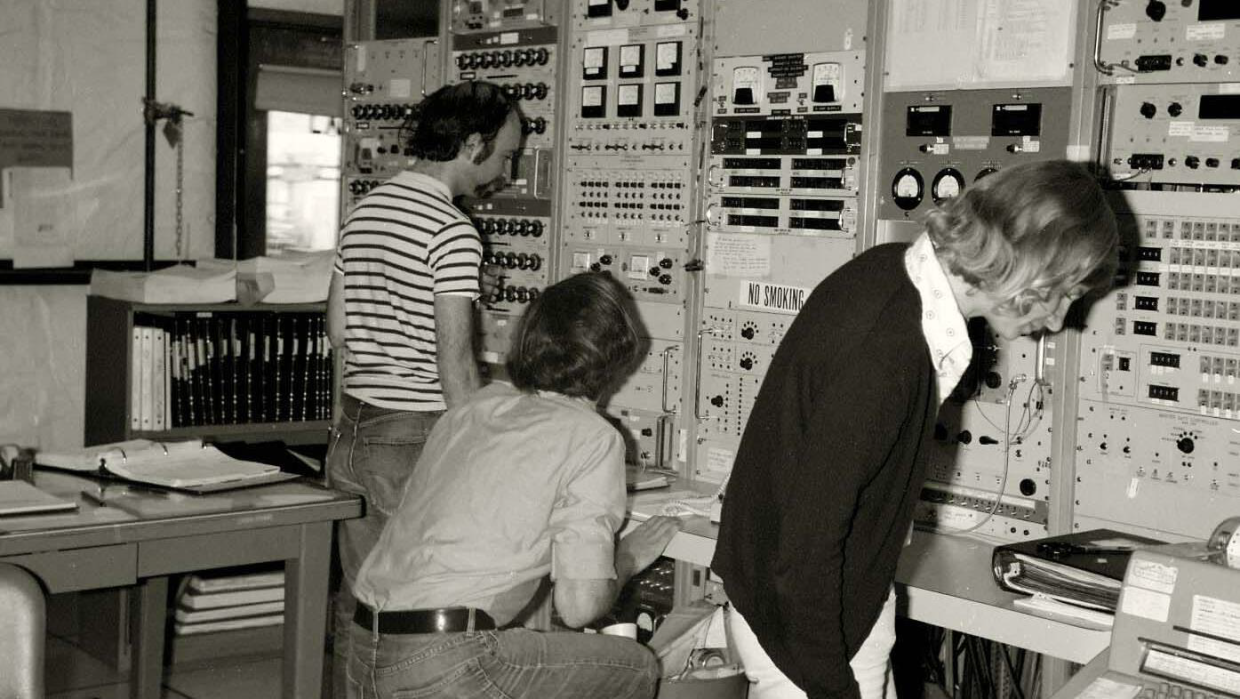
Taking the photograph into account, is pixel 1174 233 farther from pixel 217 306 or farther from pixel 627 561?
pixel 217 306

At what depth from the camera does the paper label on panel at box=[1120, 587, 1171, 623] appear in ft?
6.79

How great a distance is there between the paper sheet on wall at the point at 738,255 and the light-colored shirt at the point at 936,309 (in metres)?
1.54

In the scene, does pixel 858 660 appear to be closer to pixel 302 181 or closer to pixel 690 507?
pixel 690 507

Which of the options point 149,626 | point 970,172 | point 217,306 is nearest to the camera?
point 970,172

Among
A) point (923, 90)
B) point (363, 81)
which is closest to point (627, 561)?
point (923, 90)

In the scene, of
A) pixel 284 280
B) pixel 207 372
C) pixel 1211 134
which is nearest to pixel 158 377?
pixel 207 372

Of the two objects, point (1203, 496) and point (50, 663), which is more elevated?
point (1203, 496)

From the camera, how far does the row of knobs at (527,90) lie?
403cm

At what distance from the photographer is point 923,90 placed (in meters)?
3.16

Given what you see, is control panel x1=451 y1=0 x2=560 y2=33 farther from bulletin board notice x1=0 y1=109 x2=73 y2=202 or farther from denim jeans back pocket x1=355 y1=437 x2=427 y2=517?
bulletin board notice x1=0 y1=109 x2=73 y2=202

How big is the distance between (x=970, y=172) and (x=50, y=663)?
11.2ft

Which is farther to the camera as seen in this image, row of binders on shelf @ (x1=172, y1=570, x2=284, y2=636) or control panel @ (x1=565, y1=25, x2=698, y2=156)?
row of binders on shelf @ (x1=172, y1=570, x2=284, y2=636)

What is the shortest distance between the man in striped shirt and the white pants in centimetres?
127

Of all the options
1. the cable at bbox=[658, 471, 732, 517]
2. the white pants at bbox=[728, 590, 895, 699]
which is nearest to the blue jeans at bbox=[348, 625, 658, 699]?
the white pants at bbox=[728, 590, 895, 699]
